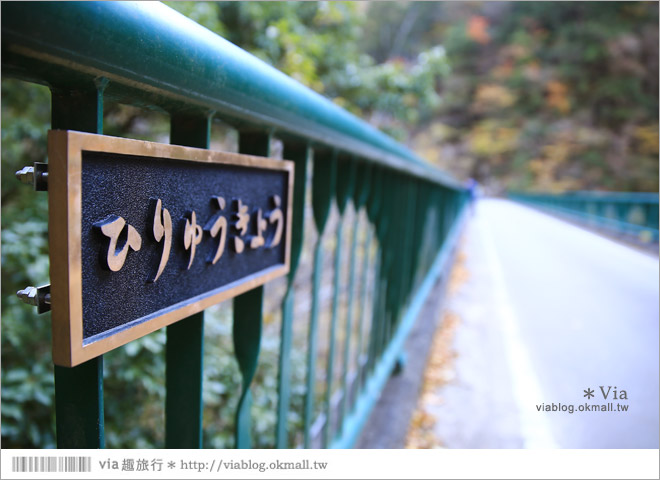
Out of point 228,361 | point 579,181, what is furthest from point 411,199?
point 579,181

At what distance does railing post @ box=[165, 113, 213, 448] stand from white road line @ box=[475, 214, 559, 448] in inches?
39.0

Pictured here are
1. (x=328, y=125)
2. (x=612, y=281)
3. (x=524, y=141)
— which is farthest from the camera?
(x=524, y=141)

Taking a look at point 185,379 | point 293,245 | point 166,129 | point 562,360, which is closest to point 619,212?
point 562,360

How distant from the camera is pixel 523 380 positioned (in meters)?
2.43

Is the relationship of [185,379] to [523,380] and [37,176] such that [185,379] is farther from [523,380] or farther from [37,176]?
[523,380]

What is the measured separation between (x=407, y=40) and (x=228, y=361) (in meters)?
9.57

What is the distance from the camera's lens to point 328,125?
0.83m

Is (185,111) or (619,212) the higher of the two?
(185,111)

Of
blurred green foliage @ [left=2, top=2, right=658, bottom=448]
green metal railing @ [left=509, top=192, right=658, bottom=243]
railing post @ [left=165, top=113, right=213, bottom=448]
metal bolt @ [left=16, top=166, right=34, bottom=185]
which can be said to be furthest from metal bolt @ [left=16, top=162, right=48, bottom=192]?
green metal railing @ [left=509, top=192, right=658, bottom=243]

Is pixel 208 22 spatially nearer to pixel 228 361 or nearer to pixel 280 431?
pixel 228 361

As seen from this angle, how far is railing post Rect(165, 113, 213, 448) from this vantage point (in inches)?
23.6

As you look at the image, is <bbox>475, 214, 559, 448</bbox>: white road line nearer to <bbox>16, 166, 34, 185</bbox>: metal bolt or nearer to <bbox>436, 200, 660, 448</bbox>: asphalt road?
<bbox>436, 200, 660, 448</bbox>: asphalt road

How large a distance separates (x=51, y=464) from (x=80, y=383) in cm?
16

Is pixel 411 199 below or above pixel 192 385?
above
